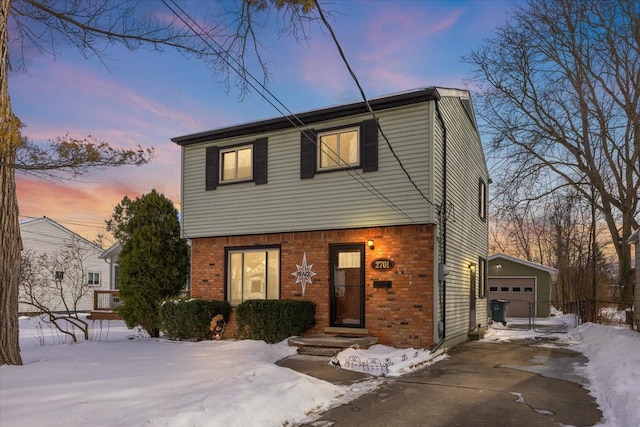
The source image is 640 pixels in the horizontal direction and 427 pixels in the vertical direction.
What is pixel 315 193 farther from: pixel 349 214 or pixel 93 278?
pixel 93 278

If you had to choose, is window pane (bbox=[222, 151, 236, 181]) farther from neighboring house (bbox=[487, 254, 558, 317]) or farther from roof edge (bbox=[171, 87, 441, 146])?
neighboring house (bbox=[487, 254, 558, 317])

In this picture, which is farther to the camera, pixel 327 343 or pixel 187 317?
pixel 187 317

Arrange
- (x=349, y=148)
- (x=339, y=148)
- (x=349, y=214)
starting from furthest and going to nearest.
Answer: (x=339, y=148)
(x=349, y=148)
(x=349, y=214)

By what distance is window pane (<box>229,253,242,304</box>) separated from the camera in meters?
13.7

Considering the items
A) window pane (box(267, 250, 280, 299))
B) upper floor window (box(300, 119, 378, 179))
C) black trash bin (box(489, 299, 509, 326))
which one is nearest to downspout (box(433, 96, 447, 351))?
upper floor window (box(300, 119, 378, 179))

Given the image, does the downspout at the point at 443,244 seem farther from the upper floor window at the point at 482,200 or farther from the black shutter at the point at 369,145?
the upper floor window at the point at 482,200

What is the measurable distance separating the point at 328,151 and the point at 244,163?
9.37 ft

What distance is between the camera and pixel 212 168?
14.2 metres

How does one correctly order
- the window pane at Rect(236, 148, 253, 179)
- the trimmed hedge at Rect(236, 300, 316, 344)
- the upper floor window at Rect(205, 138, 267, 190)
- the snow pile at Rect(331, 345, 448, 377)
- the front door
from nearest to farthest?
the snow pile at Rect(331, 345, 448, 377) → the trimmed hedge at Rect(236, 300, 316, 344) → the front door → the upper floor window at Rect(205, 138, 267, 190) → the window pane at Rect(236, 148, 253, 179)

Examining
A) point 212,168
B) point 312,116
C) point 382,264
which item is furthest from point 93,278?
point 382,264

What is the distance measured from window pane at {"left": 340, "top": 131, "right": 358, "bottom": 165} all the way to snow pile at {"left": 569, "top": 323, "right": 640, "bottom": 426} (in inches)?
268

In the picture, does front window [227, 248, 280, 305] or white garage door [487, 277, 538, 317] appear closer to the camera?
front window [227, 248, 280, 305]

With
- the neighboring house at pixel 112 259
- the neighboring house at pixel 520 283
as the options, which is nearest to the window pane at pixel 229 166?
the neighboring house at pixel 520 283

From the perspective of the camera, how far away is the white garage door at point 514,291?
2733cm
